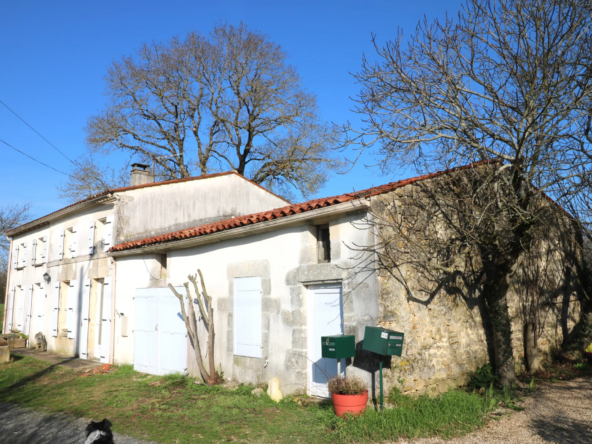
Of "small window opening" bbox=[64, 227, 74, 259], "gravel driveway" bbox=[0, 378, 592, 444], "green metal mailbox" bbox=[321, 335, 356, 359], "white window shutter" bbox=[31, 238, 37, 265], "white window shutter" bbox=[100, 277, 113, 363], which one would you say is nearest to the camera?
"gravel driveway" bbox=[0, 378, 592, 444]

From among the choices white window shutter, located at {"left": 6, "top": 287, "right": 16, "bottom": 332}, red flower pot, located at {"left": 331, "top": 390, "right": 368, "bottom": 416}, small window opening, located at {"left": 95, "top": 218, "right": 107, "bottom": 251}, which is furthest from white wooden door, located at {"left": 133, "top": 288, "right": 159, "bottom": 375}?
white window shutter, located at {"left": 6, "top": 287, "right": 16, "bottom": 332}

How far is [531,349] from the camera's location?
9773mm

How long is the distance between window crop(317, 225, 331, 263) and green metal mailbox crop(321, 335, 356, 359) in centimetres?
160

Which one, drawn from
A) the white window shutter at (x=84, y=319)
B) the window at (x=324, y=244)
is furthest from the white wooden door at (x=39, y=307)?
the window at (x=324, y=244)

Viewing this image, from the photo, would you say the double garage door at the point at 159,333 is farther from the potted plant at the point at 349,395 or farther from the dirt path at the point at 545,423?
the dirt path at the point at 545,423

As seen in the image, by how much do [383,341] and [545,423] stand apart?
2436mm

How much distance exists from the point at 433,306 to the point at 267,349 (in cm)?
306

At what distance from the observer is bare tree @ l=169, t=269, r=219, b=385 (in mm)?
9148

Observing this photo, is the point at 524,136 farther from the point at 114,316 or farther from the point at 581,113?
the point at 114,316

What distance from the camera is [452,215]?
8391 millimetres

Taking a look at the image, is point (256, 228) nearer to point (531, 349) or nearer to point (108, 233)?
point (531, 349)

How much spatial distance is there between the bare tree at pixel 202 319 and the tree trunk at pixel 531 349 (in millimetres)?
6474

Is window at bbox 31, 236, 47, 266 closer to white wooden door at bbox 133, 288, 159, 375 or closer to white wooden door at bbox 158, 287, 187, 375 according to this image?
white wooden door at bbox 133, 288, 159, 375

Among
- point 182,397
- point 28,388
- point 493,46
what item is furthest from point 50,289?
point 493,46
